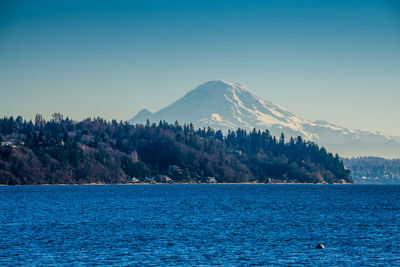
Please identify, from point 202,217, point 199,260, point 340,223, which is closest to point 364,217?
point 340,223

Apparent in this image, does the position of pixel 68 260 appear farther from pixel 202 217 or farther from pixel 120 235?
pixel 202 217

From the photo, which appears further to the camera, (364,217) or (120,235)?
(364,217)

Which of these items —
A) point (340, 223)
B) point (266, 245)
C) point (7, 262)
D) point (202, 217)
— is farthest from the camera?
point (202, 217)

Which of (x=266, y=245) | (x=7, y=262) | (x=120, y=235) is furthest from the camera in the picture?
(x=120, y=235)

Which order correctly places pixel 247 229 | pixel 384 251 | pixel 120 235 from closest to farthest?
pixel 384 251, pixel 120 235, pixel 247 229

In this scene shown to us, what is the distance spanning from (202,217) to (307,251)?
49379 millimetres

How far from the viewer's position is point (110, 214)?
12675 cm

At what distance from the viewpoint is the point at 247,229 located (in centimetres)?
9662

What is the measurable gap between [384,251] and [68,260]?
39907 mm

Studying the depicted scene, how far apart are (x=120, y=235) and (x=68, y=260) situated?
2241cm

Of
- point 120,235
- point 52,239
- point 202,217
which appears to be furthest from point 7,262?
point 202,217

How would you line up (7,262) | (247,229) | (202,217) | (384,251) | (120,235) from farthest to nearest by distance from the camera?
(202,217)
(247,229)
(120,235)
(384,251)
(7,262)

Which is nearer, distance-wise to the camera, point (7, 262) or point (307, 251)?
point (7, 262)

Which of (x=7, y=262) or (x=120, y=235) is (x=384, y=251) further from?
(x=7, y=262)
